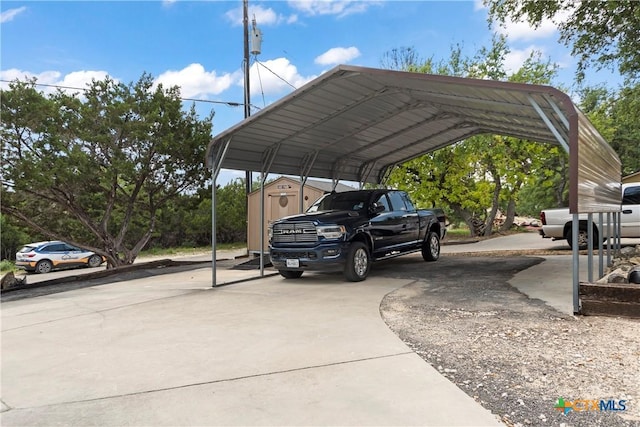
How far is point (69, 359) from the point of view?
4426 millimetres

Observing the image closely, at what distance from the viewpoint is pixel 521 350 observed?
4332 millimetres

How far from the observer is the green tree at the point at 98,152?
42.9 ft

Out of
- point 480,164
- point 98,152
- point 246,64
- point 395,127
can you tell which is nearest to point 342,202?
point 395,127

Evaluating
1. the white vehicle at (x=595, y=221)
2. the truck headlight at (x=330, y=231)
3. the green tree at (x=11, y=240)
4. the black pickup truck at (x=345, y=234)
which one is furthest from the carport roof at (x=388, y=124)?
the green tree at (x=11, y=240)

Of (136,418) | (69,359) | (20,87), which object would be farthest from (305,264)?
(20,87)

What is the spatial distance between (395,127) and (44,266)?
1929 cm

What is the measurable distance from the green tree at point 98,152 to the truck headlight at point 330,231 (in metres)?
7.93

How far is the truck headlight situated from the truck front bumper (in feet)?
0.49

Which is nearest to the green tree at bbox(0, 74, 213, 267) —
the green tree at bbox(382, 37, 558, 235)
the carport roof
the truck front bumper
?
the carport roof

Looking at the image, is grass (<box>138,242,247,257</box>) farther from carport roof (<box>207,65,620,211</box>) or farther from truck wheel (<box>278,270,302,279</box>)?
truck wheel (<box>278,270,302,279</box>)

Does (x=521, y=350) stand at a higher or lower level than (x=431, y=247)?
lower

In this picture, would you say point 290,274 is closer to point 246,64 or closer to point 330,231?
point 330,231

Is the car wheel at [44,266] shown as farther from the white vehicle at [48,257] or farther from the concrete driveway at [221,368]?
the concrete driveway at [221,368]

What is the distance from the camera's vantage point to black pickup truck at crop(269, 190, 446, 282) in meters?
8.37
